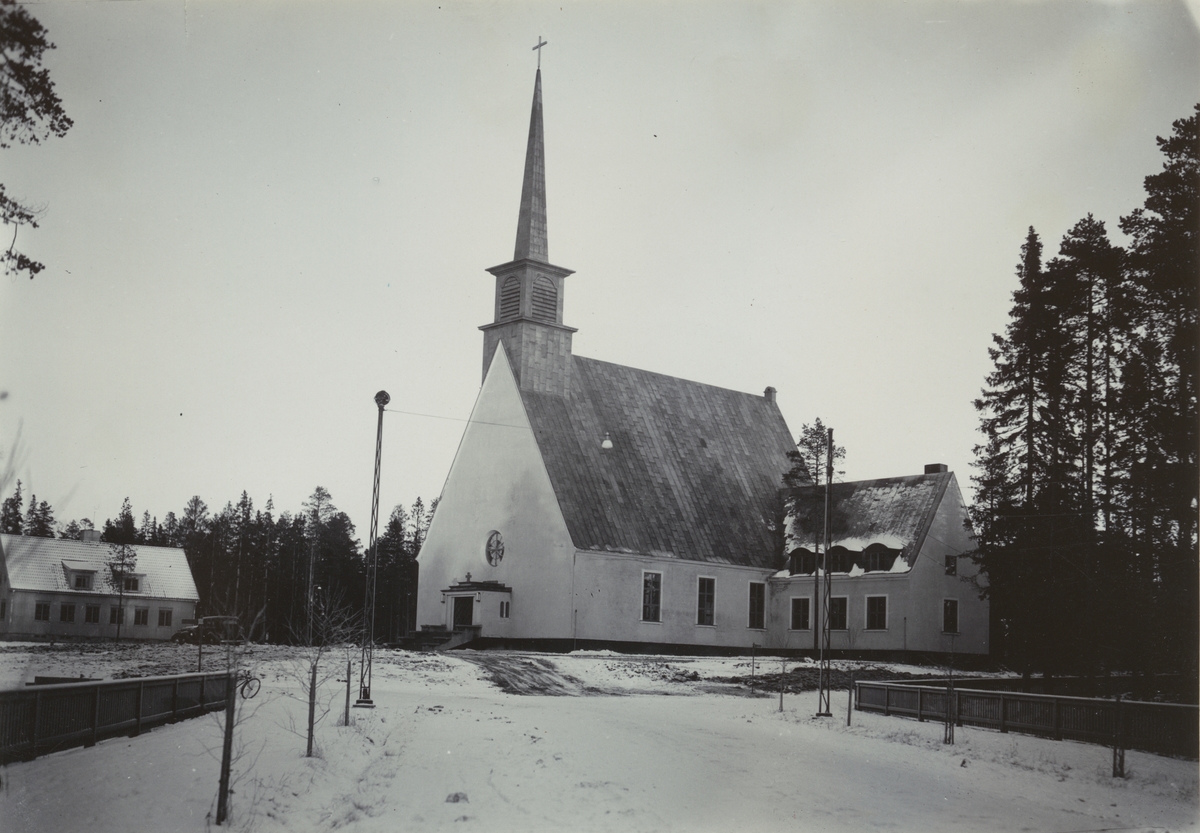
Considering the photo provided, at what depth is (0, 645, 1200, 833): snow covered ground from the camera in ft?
44.6

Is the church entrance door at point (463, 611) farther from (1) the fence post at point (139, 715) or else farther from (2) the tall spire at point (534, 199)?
(1) the fence post at point (139, 715)

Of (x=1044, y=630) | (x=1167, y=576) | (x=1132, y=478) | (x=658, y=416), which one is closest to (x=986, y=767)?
(x=1167, y=576)

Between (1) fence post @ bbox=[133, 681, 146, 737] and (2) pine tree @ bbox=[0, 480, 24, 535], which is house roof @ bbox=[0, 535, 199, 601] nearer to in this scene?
(2) pine tree @ bbox=[0, 480, 24, 535]

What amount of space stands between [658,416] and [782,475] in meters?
7.08

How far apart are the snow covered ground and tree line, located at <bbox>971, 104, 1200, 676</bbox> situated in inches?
245

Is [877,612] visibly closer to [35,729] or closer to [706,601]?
[706,601]

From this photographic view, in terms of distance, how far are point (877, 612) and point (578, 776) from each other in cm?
2956

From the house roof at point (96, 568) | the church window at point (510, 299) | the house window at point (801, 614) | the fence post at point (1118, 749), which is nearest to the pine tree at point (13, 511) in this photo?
the fence post at point (1118, 749)

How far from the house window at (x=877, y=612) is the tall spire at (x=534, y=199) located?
18510 millimetres

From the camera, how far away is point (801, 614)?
4628 cm

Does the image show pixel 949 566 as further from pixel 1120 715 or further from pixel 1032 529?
pixel 1120 715

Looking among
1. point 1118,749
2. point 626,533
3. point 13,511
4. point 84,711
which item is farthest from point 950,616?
point 13,511

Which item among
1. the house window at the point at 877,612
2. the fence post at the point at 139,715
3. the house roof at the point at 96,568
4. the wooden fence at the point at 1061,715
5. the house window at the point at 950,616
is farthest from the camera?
the house roof at the point at 96,568

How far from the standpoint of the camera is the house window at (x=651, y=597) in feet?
140
